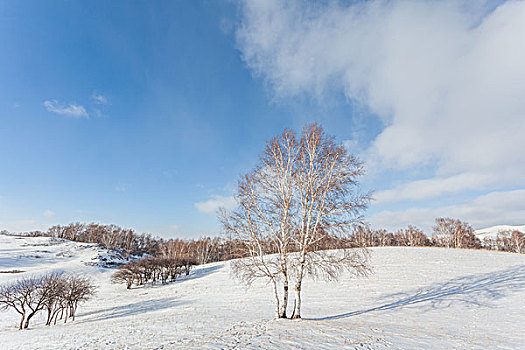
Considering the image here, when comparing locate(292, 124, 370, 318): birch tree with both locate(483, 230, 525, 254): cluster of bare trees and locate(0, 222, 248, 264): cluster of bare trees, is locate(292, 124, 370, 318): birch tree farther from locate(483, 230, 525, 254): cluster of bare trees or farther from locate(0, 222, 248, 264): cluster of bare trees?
locate(483, 230, 525, 254): cluster of bare trees

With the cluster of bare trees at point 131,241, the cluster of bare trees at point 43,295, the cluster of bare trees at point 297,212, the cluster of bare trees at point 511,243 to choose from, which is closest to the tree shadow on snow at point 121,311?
the cluster of bare trees at point 43,295

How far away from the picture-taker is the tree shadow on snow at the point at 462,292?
17281mm

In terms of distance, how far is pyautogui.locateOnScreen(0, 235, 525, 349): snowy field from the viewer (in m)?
9.36

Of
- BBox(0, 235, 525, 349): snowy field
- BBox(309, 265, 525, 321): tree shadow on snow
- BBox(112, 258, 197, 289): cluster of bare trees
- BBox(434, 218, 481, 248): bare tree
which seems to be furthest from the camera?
BBox(434, 218, 481, 248): bare tree

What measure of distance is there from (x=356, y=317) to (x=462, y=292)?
40.3 feet

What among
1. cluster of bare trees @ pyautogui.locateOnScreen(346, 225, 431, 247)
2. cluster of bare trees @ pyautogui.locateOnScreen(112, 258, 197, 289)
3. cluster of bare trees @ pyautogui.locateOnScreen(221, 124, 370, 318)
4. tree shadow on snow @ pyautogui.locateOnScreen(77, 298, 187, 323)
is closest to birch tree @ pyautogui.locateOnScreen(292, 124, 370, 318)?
cluster of bare trees @ pyautogui.locateOnScreen(221, 124, 370, 318)

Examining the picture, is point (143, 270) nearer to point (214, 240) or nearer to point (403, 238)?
point (214, 240)

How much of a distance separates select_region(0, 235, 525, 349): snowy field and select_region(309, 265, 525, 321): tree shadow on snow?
0.23ft

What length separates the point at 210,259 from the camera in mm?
99250

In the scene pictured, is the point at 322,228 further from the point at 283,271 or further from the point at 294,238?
the point at 283,271

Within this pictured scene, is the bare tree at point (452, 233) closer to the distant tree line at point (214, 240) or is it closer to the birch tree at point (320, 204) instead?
the distant tree line at point (214, 240)

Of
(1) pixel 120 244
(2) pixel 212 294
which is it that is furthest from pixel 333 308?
(1) pixel 120 244

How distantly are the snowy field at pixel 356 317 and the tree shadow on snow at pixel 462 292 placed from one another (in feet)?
0.23

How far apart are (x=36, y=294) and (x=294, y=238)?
24116 millimetres
